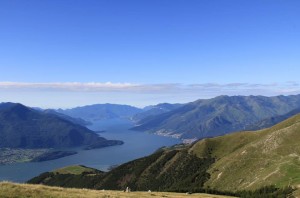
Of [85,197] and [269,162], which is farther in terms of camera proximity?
[269,162]

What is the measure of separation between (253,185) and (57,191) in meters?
144

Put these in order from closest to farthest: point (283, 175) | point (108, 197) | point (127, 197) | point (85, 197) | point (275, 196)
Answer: point (85, 197), point (108, 197), point (127, 197), point (275, 196), point (283, 175)

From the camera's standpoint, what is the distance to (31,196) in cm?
3647

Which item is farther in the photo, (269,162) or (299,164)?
(269,162)

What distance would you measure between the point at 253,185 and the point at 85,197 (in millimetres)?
143269

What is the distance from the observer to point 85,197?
130 feet

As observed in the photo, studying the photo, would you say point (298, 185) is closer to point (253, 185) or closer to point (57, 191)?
point (253, 185)

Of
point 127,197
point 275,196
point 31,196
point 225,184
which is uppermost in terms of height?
point 31,196

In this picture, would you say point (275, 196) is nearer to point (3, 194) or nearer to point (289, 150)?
point (289, 150)

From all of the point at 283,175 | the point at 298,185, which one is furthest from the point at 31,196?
the point at 283,175

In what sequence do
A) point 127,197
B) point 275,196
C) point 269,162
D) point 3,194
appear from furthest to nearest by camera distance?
point 269,162
point 275,196
point 127,197
point 3,194

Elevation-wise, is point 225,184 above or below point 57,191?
below

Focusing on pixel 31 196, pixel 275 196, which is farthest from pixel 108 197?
pixel 275 196

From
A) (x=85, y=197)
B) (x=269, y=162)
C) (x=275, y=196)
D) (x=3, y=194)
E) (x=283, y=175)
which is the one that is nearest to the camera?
(x=3, y=194)
